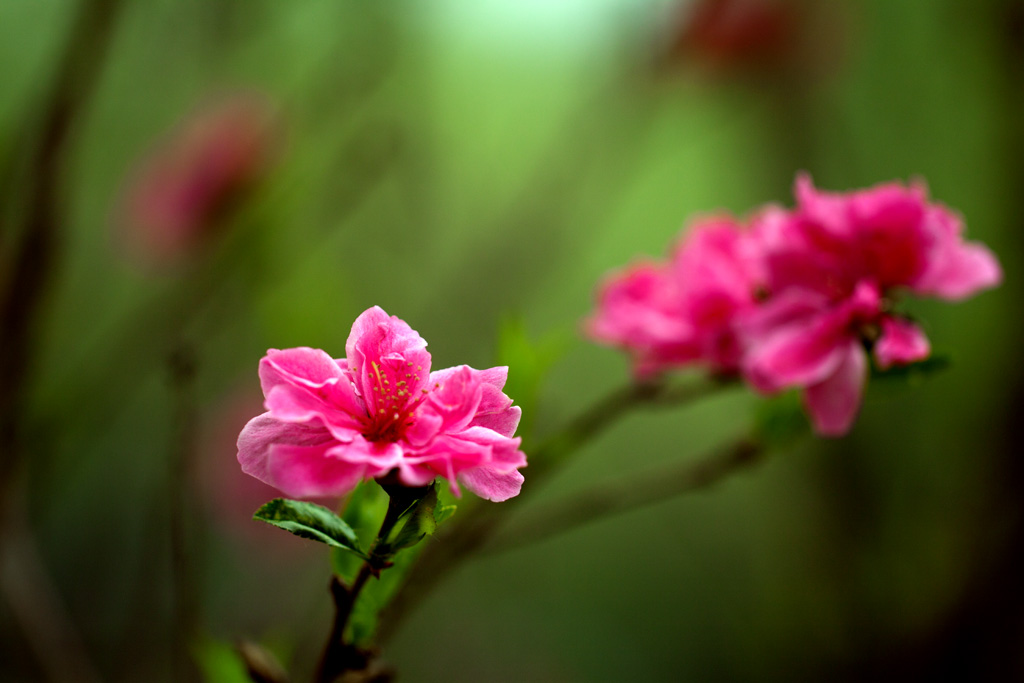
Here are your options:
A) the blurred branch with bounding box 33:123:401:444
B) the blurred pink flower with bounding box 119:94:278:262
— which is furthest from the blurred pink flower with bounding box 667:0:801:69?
the blurred pink flower with bounding box 119:94:278:262

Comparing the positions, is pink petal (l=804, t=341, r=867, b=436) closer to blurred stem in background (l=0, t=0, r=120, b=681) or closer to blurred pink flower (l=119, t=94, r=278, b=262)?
blurred stem in background (l=0, t=0, r=120, b=681)

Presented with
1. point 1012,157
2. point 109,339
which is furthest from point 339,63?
point 1012,157

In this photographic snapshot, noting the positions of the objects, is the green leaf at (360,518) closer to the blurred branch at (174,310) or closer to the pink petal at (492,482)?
the pink petal at (492,482)

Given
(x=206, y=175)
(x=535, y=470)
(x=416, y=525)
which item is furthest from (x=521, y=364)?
(x=206, y=175)

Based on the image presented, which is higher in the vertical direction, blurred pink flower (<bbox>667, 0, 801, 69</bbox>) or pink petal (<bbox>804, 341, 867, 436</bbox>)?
blurred pink flower (<bbox>667, 0, 801, 69</bbox>)

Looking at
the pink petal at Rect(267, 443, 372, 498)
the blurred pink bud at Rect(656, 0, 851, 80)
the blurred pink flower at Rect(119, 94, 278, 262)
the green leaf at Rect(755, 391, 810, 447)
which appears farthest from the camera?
the blurred pink bud at Rect(656, 0, 851, 80)

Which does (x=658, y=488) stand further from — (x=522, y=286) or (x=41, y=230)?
(x=522, y=286)
